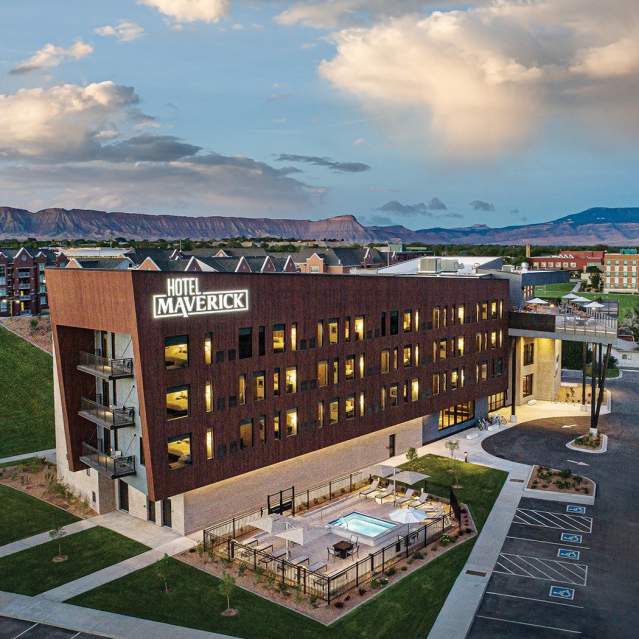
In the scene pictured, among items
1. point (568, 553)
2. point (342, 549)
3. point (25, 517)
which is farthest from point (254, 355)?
point (568, 553)

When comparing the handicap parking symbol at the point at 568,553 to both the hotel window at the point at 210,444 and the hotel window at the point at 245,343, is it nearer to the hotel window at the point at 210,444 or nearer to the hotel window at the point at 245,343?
the hotel window at the point at 210,444

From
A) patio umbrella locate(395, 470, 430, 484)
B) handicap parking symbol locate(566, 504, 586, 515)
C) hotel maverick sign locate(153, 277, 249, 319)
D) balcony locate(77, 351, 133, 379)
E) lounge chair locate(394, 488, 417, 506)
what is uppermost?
hotel maverick sign locate(153, 277, 249, 319)

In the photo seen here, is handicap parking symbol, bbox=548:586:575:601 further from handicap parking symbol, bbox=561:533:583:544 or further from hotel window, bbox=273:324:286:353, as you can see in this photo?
hotel window, bbox=273:324:286:353

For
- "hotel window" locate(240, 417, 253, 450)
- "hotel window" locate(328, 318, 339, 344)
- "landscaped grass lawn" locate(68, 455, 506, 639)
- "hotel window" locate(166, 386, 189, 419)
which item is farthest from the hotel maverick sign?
"landscaped grass lawn" locate(68, 455, 506, 639)

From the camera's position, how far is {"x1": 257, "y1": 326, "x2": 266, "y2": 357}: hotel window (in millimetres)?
39594

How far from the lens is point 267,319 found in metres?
40.0

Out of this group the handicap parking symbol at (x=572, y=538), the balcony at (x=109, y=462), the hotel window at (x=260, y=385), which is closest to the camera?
the handicap parking symbol at (x=572, y=538)

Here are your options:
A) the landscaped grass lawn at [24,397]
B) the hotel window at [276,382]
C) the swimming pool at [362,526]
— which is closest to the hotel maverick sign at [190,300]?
the hotel window at [276,382]

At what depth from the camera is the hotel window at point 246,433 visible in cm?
3873

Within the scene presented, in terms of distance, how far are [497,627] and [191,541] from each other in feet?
57.0

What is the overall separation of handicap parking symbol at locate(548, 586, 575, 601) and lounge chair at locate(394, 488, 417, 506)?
1178 centimetres

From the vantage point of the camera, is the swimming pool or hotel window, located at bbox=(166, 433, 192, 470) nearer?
the swimming pool

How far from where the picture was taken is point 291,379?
41719 millimetres

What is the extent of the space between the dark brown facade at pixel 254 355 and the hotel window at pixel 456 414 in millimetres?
3164
